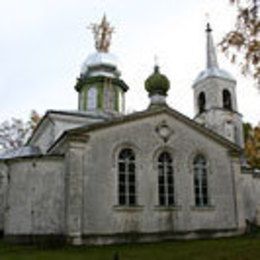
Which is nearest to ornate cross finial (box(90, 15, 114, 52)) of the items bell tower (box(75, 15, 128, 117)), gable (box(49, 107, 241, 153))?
bell tower (box(75, 15, 128, 117))

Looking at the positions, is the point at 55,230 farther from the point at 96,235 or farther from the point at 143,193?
the point at 143,193

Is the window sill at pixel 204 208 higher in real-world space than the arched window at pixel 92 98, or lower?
lower

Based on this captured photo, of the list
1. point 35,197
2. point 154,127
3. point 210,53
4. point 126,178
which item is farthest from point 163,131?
point 210,53

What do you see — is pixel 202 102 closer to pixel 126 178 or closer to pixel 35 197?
pixel 126 178

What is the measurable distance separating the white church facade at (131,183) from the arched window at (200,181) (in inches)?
2.1

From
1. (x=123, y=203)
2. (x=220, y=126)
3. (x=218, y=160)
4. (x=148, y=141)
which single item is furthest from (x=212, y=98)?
(x=123, y=203)

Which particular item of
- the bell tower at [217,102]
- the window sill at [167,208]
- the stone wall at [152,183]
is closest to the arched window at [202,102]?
the bell tower at [217,102]

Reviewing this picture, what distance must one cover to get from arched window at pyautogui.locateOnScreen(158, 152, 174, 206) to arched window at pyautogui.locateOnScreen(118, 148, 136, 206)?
1490mm

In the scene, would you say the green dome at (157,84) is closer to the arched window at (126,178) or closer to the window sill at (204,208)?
the arched window at (126,178)

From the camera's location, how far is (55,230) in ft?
68.2

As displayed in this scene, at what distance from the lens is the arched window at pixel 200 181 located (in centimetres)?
2370

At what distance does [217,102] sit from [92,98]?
10.5 meters

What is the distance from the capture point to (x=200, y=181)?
23.9 meters

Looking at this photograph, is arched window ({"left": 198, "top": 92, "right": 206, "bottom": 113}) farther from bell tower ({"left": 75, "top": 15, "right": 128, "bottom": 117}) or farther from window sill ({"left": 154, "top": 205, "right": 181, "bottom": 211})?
window sill ({"left": 154, "top": 205, "right": 181, "bottom": 211})
